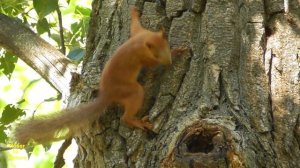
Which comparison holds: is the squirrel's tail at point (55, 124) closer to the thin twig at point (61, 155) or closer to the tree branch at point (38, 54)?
the tree branch at point (38, 54)

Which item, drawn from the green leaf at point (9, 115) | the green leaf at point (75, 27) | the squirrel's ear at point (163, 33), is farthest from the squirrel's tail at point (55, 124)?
the green leaf at point (75, 27)

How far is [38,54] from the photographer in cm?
269

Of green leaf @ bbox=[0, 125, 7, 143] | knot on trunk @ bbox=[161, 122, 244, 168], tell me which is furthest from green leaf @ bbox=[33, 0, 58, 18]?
knot on trunk @ bbox=[161, 122, 244, 168]

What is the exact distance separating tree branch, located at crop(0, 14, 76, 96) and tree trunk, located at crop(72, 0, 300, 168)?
12 centimetres

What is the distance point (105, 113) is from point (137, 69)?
191mm

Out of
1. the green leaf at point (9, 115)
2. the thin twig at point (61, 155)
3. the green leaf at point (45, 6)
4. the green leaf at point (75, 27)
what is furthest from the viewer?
the green leaf at point (75, 27)

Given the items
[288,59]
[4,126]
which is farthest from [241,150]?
[4,126]

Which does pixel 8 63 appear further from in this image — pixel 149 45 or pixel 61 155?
pixel 149 45

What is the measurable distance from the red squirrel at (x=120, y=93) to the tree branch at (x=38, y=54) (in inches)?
8.4

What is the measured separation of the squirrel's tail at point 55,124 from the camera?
7.45 ft

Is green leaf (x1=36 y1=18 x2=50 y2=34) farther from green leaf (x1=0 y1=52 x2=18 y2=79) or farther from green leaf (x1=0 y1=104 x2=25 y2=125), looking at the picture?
green leaf (x1=0 y1=104 x2=25 y2=125)

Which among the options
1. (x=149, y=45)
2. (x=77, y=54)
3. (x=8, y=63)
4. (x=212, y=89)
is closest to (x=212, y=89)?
(x=212, y=89)

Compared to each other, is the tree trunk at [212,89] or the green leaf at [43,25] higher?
the green leaf at [43,25]

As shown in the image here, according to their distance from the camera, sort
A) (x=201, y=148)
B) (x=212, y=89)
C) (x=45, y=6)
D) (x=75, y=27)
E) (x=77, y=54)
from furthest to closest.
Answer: (x=75, y=27) < (x=77, y=54) < (x=45, y=6) < (x=212, y=89) < (x=201, y=148)
